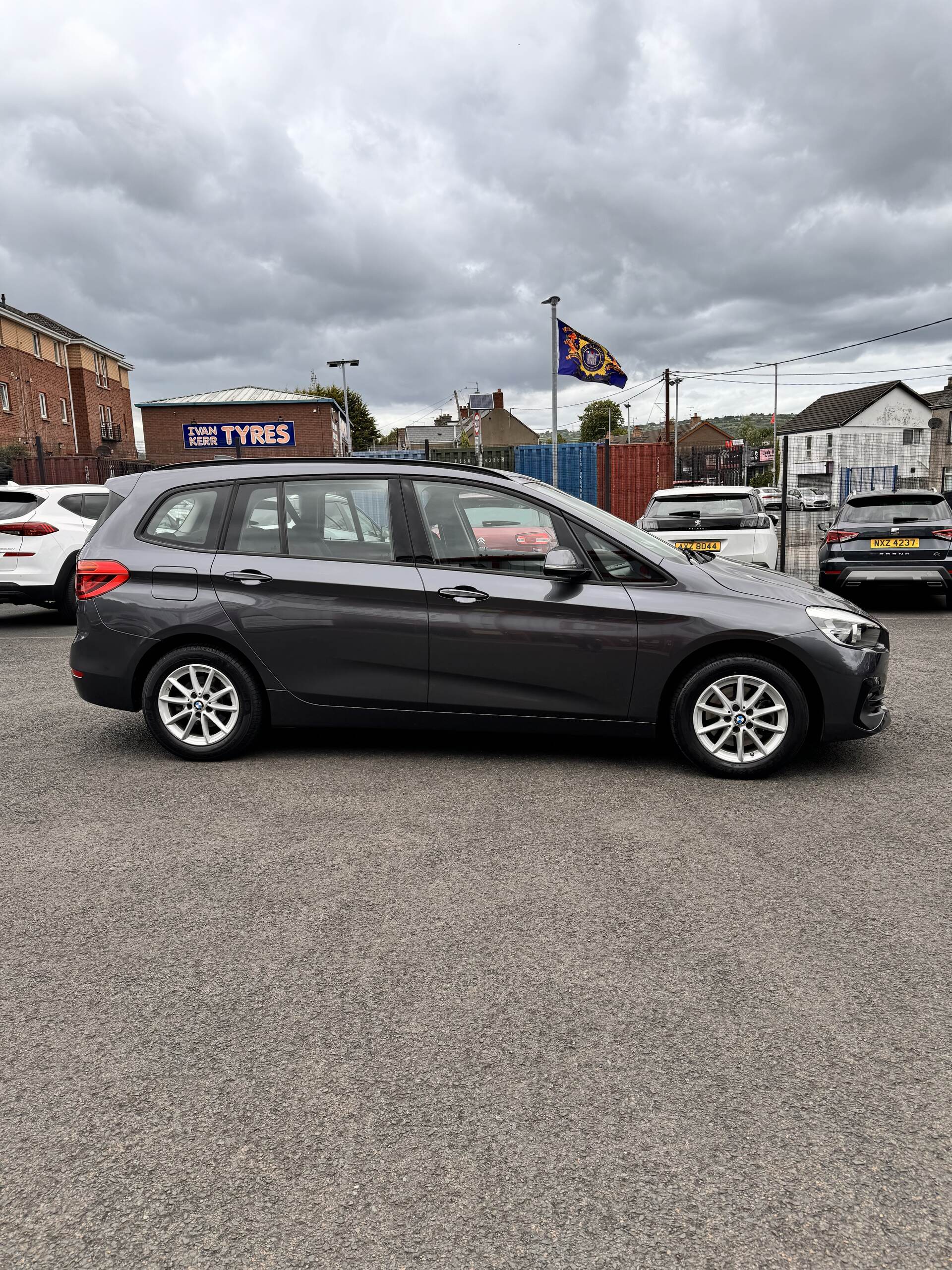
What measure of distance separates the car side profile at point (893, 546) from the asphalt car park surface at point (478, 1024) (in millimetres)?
6840

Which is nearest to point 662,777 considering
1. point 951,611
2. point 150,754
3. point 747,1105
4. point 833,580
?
point 747,1105

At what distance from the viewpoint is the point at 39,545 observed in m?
10.6

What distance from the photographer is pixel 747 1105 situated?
7.54 feet

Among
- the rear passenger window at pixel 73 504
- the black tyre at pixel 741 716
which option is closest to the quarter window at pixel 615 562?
the black tyre at pixel 741 716

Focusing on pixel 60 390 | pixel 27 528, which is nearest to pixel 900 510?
pixel 27 528

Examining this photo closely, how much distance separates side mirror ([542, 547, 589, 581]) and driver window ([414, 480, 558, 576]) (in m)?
0.06

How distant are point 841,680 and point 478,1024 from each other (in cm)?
300

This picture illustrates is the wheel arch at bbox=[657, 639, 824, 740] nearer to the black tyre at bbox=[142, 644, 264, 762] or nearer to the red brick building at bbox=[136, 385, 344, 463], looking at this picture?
the black tyre at bbox=[142, 644, 264, 762]

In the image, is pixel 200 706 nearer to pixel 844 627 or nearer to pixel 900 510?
pixel 844 627

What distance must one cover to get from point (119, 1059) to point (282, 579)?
303 cm

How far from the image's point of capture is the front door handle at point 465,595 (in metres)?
4.98

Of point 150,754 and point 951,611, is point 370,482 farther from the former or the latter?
point 951,611

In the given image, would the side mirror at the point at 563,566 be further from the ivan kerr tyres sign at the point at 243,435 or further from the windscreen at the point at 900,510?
the ivan kerr tyres sign at the point at 243,435

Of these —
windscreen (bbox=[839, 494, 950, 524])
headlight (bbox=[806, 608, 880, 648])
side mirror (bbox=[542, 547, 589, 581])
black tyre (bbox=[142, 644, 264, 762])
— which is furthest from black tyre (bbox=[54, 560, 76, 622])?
windscreen (bbox=[839, 494, 950, 524])
